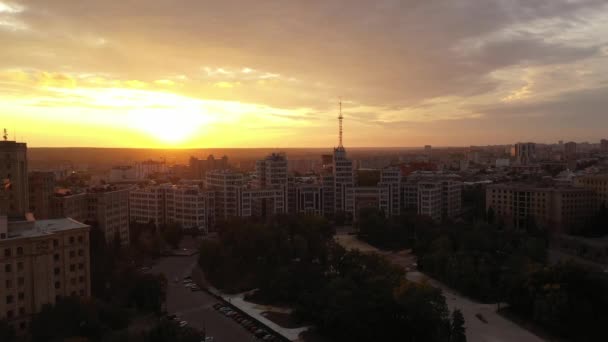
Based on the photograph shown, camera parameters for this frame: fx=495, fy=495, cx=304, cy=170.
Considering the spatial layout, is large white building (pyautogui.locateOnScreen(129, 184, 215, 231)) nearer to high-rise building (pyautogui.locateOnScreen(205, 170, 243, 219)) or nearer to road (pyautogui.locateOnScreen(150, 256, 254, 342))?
high-rise building (pyautogui.locateOnScreen(205, 170, 243, 219))

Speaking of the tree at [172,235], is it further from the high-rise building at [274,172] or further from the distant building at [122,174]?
the distant building at [122,174]

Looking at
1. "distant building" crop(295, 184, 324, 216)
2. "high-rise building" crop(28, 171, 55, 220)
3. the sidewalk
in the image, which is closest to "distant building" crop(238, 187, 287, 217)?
"distant building" crop(295, 184, 324, 216)

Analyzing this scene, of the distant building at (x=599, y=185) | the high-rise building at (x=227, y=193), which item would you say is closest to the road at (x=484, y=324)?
the high-rise building at (x=227, y=193)

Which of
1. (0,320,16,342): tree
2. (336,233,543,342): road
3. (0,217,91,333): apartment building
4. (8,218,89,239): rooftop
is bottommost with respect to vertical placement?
(336,233,543,342): road

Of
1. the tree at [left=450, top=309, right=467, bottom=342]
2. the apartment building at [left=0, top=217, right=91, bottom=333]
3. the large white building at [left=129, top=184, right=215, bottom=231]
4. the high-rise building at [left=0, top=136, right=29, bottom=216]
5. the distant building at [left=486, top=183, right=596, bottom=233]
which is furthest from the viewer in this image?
the large white building at [left=129, top=184, right=215, bottom=231]

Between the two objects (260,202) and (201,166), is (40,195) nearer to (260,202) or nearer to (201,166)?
(260,202)
